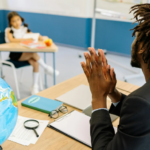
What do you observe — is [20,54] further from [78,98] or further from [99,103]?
[99,103]

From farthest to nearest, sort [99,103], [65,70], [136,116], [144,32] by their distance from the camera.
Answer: [65,70]
[99,103]
[144,32]
[136,116]

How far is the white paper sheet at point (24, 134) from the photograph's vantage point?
832 mm

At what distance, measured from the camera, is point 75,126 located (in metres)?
0.92

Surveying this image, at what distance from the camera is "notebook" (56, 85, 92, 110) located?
1126 millimetres

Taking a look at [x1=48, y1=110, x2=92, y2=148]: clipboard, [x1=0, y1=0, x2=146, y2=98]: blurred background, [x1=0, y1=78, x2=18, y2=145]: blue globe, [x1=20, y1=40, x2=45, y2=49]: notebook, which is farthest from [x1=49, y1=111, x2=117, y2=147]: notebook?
[x1=0, y1=0, x2=146, y2=98]: blurred background

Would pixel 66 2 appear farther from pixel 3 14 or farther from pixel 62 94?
pixel 62 94

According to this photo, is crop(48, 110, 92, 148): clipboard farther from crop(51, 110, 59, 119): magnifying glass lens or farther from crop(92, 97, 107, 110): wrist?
crop(92, 97, 107, 110): wrist

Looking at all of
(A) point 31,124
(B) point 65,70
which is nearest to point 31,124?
(A) point 31,124

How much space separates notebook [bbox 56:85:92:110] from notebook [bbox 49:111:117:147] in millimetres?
107

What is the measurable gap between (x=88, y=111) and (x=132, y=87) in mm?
492

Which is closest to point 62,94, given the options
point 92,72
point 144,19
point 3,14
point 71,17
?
point 92,72

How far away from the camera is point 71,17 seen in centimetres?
495

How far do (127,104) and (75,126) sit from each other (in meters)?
0.39

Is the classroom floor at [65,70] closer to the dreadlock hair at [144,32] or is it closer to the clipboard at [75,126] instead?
the clipboard at [75,126]
